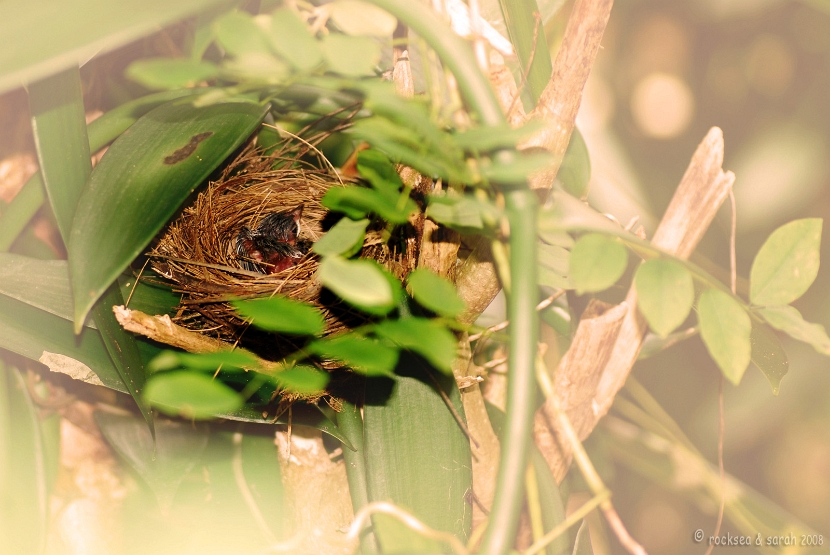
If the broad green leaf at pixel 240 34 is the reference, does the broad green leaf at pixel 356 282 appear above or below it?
below

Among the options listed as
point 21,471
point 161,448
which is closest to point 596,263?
point 161,448

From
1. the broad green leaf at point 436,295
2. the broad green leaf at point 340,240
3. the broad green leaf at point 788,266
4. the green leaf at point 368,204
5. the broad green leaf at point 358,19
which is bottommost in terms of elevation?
the broad green leaf at point 788,266

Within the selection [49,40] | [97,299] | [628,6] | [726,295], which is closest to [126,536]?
[97,299]

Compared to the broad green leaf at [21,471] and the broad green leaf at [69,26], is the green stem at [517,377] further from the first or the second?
the broad green leaf at [21,471]

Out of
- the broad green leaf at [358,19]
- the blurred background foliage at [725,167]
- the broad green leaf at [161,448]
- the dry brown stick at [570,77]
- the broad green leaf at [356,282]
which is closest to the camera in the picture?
the broad green leaf at [356,282]

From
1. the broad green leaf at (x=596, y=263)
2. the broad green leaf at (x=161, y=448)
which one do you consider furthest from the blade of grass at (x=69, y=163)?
the broad green leaf at (x=596, y=263)

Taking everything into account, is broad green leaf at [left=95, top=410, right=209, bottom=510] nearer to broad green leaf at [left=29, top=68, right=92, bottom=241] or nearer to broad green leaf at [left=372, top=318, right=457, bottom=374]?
broad green leaf at [left=29, top=68, right=92, bottom=241]

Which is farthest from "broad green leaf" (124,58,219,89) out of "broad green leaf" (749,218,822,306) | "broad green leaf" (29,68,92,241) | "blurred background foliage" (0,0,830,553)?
"blurred background foliage" (0,0,830,553)

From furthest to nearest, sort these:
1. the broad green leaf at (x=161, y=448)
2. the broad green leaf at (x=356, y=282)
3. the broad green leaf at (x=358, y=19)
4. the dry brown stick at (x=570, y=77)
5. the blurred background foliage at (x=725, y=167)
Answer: the blurred background foliage at (x=725, y=167)
the broad green leaf at (x=161, y=448)
the dry brown stick at (x=570, y=77)
the broad green leaf at (x=358, y=19)
the broad green leaf at (x=356, y=282)
